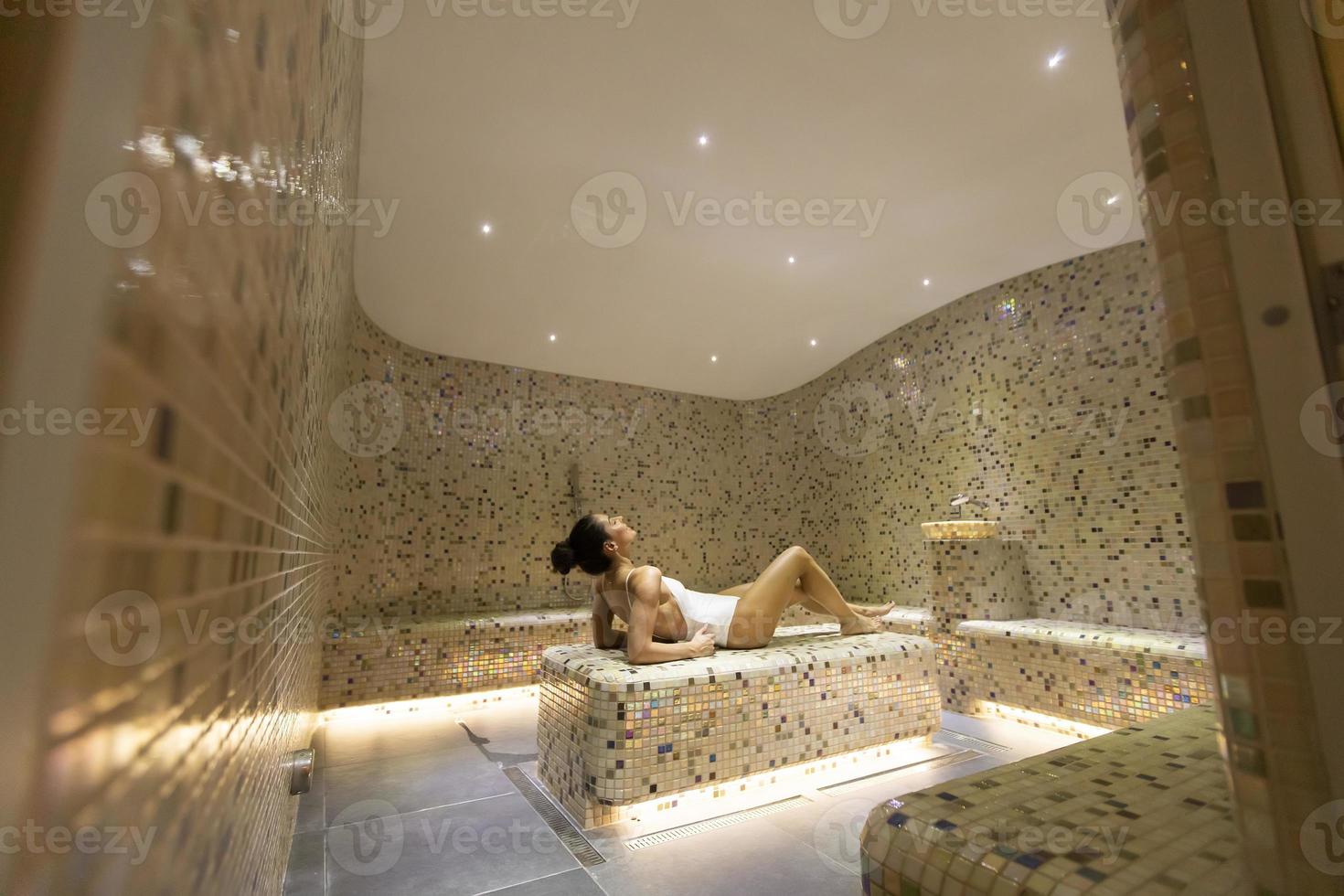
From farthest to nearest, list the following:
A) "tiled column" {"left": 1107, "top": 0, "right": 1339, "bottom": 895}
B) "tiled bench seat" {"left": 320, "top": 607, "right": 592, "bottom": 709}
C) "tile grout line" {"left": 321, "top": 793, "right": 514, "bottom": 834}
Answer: "tiled bench seat" {"left": 320, "top": 607, "right": 592, "bottom": 709}
"tile grout line" {"left": 321, "top": 793, "right": 514, "bottom": 834}
"tiled column" {"left": 1107, "top": 0, "right": 1339, "bottom": 895}

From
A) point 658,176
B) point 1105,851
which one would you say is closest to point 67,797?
point 1105,851

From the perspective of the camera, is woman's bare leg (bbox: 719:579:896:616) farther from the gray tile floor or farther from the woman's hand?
the gray tile floor

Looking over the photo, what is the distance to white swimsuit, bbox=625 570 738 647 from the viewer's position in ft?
9.41

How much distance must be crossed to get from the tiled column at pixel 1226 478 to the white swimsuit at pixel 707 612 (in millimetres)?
2502

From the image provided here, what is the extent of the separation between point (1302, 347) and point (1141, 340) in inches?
192

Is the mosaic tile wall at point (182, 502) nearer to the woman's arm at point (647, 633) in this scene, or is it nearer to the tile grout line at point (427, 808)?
the woman's arm at point (647, 633)

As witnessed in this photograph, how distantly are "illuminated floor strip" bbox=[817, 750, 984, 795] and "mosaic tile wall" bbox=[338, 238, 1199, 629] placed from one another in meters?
2.03

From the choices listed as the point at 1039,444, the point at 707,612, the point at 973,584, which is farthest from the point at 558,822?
the point at 1039,444

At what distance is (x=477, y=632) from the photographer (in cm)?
452

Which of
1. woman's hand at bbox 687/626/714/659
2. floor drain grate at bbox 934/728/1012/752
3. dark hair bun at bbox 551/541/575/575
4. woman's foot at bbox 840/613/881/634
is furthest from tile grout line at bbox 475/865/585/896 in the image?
floor drain grate at bbox 934/728/1012/752

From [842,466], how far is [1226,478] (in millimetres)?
6531

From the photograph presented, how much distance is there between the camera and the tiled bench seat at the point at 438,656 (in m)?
4.03

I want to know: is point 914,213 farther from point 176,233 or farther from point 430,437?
point 176,233

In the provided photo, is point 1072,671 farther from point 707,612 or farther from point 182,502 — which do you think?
point 182,502
